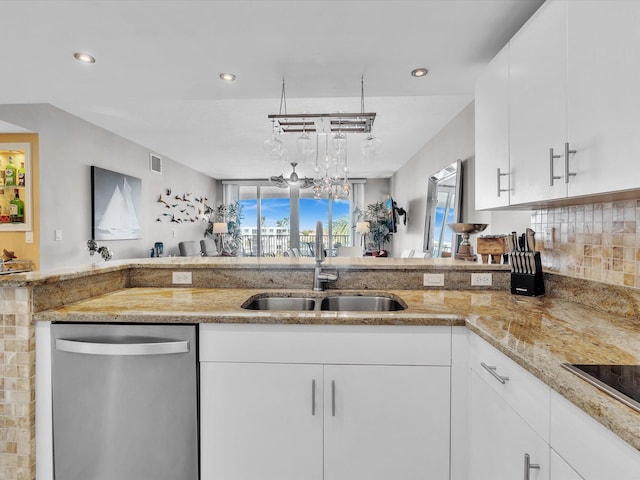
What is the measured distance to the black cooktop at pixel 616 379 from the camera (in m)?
0.70

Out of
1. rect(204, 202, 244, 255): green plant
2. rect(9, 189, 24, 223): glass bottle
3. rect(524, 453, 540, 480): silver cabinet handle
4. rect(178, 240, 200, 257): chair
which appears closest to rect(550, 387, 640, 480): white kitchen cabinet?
rect(524, 453, 540, 480): silver cabinet handle

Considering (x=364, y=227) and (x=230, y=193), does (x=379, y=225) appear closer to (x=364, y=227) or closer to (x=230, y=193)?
(x=364, y=227)

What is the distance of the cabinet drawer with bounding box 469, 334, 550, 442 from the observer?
0.88 metres

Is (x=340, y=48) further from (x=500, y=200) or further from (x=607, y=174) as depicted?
(x=607, y=174)

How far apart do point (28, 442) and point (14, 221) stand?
313 cm

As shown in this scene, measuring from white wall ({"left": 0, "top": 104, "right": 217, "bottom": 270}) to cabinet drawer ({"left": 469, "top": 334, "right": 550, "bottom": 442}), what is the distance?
4175 millimetres

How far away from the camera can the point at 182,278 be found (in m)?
2.05

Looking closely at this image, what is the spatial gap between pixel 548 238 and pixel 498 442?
1153mm

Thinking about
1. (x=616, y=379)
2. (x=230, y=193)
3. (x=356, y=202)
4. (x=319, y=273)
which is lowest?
(x=616, y=379)

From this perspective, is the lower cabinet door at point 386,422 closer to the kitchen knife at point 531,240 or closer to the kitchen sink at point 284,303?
the kitchen sink at point 284,303

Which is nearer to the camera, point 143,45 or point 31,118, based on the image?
point 143,45

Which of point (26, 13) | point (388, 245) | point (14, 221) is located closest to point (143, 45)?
point (26, 13)

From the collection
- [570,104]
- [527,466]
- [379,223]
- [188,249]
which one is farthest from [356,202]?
[527,466]

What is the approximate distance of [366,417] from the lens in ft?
4.46
